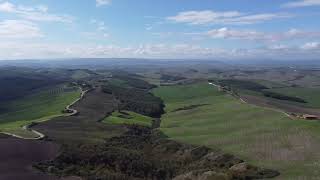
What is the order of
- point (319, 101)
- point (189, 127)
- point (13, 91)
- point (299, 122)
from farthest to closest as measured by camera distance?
point (13, 91) → point (319, 101) → point (189, 127) → point (299, 122)

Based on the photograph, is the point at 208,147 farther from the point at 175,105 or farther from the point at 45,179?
the point at 175,105

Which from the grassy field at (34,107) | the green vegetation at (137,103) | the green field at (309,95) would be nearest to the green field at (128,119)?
the green vegetation at (137,103)

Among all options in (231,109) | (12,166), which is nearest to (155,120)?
(231,109)

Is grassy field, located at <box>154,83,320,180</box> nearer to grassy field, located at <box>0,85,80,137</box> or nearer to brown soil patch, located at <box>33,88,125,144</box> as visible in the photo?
brown soil patch, located at <box>33,88,125,144</box>

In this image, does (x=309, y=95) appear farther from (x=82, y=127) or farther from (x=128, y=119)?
(x=82, y=127)

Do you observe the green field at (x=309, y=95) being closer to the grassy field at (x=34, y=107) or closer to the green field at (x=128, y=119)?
the green field at (x=128, y=119)

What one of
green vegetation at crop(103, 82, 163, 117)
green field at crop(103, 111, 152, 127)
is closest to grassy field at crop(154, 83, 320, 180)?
green field at crop(103, 111, 152, 127)
